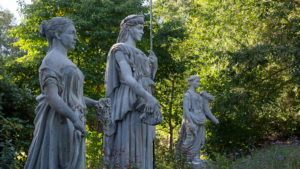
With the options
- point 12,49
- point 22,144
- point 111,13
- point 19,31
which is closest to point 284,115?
point 111,13

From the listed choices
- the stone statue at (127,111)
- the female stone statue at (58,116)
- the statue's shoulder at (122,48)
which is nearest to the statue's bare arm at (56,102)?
the female stone statue at (58,116)

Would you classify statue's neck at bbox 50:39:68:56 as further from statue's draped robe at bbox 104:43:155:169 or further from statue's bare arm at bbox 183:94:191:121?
statue's bare arm at bbox 183:94:191:121

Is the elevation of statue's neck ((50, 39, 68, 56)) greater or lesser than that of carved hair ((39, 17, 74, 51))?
lesser

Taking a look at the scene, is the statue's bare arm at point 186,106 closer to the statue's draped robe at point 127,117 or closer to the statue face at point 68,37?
the statue's draped robe at point 127,117

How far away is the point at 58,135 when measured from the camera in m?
3.08

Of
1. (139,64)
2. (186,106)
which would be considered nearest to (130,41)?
(139,64)

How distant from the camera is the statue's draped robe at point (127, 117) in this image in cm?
484

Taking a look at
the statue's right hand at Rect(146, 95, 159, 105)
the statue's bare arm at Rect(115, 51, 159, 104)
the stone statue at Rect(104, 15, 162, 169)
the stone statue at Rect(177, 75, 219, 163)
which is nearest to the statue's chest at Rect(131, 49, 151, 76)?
the stone statue at Rect(104, 15, 162, 169)

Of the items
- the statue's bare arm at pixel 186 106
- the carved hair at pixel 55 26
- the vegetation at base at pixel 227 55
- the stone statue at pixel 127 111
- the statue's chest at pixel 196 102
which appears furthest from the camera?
the vegetation at base at pixel 227 55

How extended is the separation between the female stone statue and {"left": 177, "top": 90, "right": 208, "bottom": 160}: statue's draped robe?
302 inches

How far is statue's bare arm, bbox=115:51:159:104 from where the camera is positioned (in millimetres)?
4445

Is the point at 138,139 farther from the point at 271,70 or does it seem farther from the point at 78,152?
the point at 271,70

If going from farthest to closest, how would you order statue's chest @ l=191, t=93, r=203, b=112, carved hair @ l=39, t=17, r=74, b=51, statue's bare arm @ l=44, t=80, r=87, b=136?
statue's chest @ l=191, t=93, r=203, b=112
carved hair @ l=39, t=17, r=74, b=51
statue's bare arm @ l=44, t=80, r=87, b=136

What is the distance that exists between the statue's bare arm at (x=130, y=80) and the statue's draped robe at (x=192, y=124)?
6050mm
